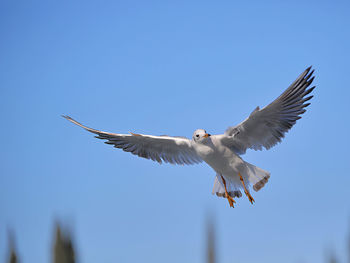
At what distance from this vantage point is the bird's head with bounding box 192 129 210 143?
10.8 metres

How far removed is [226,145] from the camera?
1109 cm

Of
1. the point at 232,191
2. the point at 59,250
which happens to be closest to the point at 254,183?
the point at 232,191

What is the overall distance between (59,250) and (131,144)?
93.4 inches

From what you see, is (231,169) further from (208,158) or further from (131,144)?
(131,144)

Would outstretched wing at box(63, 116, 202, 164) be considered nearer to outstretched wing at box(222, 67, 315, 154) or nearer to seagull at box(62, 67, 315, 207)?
seagull at box(62, 67, 315, 207)

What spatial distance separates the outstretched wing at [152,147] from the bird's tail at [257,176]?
3.82 ft

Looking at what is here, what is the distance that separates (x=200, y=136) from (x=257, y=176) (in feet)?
4.29

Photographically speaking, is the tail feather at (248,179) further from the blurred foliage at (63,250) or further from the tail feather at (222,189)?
the blurred foliage at (63,250)

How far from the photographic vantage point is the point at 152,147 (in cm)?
1226

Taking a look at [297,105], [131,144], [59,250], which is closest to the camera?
[297,105]

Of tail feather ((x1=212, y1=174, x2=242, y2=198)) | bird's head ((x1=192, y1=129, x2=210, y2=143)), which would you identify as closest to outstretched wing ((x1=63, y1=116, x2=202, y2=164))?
tail feather ((x1=212, y1=174, x2=242, y2=198))

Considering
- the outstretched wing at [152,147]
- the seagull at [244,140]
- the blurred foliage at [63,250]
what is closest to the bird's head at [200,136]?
the seagull at [244,140]

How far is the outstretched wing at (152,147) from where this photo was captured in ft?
39.1

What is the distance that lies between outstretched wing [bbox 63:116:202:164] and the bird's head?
2.70ft
